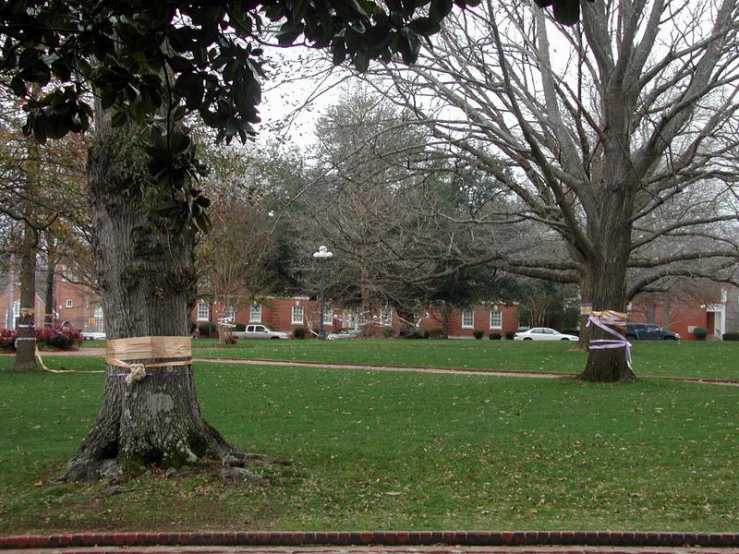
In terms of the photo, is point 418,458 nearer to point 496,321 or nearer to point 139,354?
point 139,354

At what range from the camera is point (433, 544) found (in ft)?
21.8

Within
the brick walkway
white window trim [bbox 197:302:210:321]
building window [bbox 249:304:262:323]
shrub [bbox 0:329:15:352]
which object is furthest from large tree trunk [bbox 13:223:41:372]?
white window trim [bbox 197:302:210:321]

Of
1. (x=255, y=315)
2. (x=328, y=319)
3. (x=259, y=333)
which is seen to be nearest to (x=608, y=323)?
(x=259, y=333)

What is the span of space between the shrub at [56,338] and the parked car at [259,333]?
28345mm

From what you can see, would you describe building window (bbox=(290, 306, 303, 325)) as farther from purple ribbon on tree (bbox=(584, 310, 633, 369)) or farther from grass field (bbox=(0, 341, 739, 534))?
purple ribbon on tree (bbox=(584, 310, 633, 369))

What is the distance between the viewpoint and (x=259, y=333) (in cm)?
6156

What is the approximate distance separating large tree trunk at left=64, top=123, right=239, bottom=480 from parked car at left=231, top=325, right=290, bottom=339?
51.7m

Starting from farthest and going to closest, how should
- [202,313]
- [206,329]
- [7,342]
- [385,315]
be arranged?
[202,313] < [206,329] < [385,315] < [7,342]

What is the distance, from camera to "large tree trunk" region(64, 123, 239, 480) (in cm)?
850

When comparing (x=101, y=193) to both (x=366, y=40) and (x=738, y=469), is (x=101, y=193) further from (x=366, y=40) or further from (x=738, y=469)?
(x=738, y=469)

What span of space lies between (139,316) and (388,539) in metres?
3.69

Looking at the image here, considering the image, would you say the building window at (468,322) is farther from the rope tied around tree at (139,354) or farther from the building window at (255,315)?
the rope tied around tree at (139,354)

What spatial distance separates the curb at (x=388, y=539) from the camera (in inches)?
261

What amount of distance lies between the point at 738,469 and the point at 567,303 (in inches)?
2207
